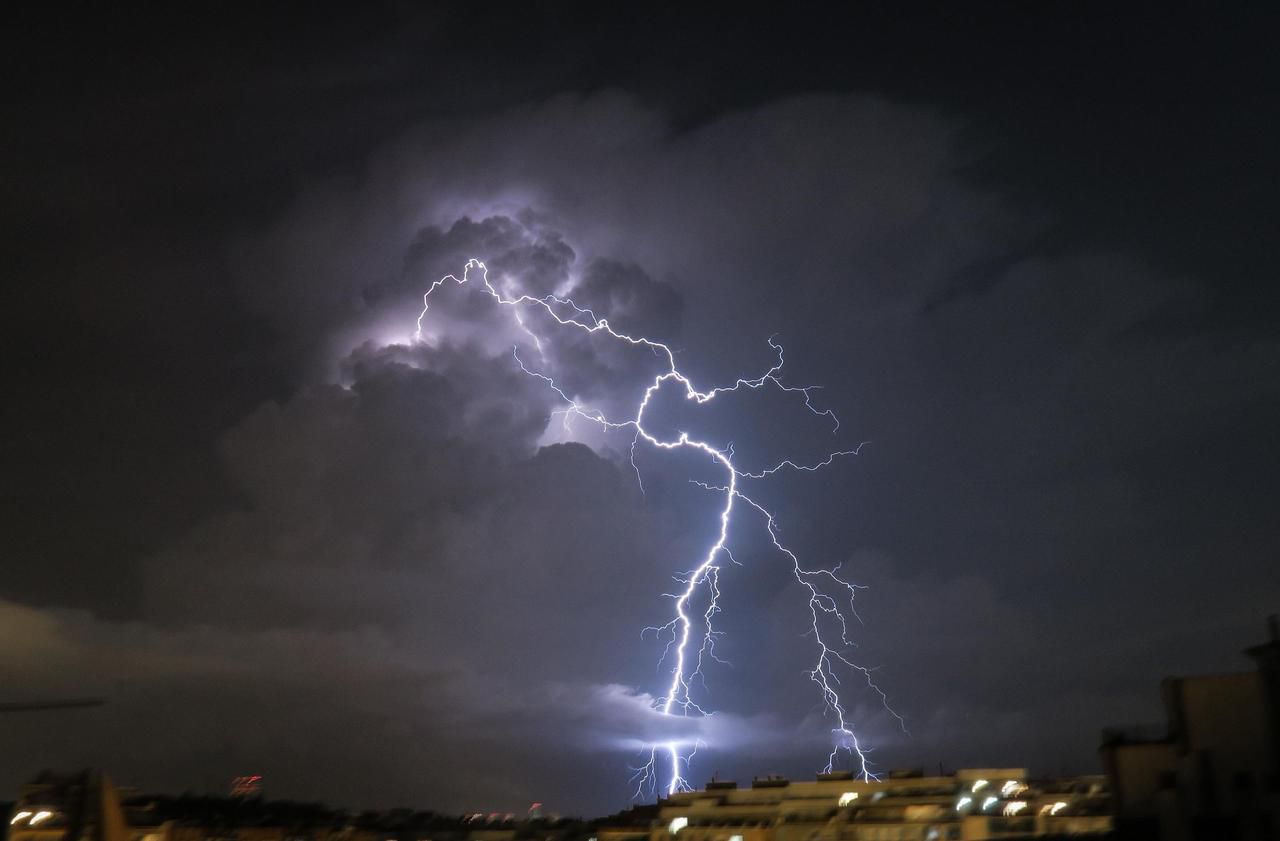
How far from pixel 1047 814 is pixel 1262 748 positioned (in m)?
17.4

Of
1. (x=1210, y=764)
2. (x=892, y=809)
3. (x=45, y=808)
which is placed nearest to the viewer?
(x=1210, y=764)

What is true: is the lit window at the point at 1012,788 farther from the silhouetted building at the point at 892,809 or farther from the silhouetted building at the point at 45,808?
the silhouetted building at the point at 45,808

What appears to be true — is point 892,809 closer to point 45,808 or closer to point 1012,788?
point 1012,788

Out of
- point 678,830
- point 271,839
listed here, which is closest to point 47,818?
point 271,839

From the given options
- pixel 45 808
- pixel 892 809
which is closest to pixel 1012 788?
pixel 892 809

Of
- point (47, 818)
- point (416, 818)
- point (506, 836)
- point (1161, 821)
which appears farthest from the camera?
point (416, 818)

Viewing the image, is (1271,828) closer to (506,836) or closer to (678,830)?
(678,830)

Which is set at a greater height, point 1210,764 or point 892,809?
point 892,809

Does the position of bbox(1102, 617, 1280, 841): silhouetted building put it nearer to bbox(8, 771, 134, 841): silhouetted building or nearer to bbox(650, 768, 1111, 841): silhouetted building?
bbox(650, 768, 1111, 841): silhouetted building

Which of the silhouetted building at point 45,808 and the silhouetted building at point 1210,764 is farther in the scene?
the silhouetted building at point 45,808

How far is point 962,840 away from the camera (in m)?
36.3

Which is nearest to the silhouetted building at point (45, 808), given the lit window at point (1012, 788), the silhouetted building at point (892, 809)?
the silhouetted building at point (892, 809)

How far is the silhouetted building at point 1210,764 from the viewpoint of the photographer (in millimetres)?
18969

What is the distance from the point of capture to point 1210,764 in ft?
68.7
